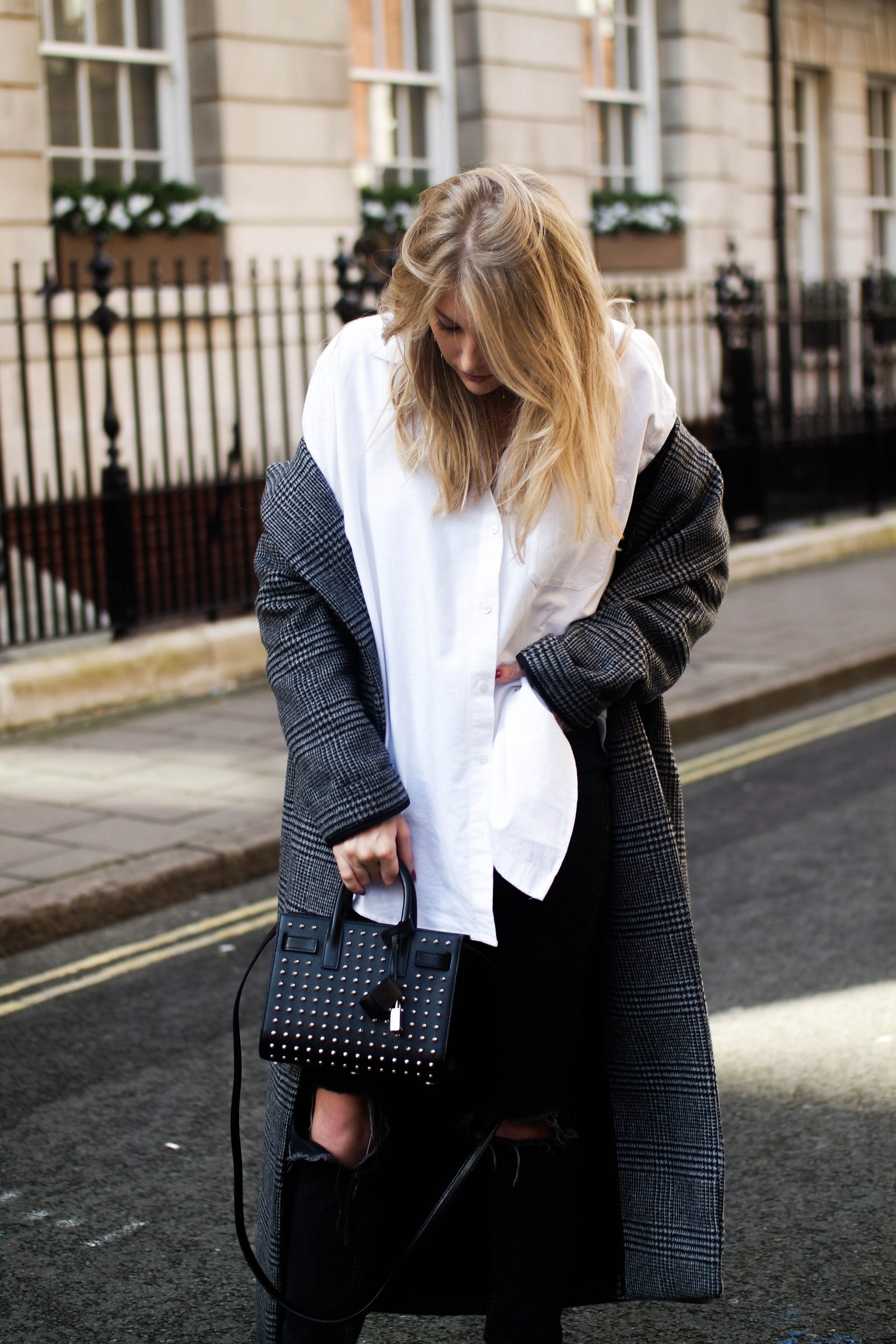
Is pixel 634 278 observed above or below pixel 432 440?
above

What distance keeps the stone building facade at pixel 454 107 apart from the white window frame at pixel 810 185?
0.08 feet

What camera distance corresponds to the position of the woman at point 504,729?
6.89 feet

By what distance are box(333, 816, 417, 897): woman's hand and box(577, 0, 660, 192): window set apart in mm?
13707

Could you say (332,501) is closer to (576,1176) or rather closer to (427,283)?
(427,283)

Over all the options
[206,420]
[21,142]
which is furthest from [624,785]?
[206,420]

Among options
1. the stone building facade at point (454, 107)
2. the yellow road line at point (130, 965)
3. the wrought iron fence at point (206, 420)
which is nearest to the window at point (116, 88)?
the stone building facade at point (454, 107)

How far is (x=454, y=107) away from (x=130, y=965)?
10.2m

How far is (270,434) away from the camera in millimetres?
11516

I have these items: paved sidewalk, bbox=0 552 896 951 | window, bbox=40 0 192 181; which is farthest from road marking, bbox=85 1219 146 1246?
window, bbox=40 0 192 181

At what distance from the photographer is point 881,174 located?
19.1 m

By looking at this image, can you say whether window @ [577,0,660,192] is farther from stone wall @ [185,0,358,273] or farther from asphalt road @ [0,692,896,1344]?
asphalt road @ [0,692,896,1344]

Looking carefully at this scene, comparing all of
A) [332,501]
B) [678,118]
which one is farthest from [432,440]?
[678,118]

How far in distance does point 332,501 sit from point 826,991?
8.50 feet

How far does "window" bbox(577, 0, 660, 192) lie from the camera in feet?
49.3
